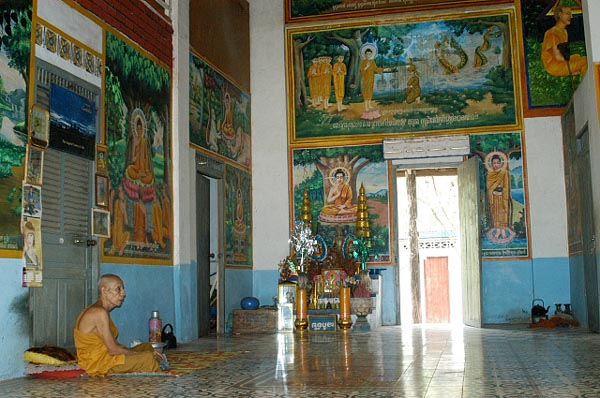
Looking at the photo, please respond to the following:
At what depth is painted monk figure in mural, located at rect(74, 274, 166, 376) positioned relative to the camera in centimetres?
596

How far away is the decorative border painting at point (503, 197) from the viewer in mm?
12578

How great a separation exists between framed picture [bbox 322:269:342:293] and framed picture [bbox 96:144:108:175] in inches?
187

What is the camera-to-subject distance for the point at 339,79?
1347cm

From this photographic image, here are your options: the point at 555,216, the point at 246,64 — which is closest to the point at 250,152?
the point at 246,64

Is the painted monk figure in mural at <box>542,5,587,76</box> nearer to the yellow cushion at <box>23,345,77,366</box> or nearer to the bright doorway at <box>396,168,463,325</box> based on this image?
the bright doorway at <box>396,168,463,325</box>

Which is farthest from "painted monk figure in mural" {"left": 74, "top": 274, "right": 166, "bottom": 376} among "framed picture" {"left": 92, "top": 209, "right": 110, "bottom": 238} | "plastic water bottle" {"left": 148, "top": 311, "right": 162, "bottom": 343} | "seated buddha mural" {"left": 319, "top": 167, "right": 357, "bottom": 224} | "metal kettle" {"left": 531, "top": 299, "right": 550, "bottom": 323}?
"metal kettle" {"left": 531, "top": 299, "right": 550, "bottom": 323}

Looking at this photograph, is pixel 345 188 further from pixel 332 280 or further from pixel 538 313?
pixel 538 313

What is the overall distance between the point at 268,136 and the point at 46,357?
777 centimetres

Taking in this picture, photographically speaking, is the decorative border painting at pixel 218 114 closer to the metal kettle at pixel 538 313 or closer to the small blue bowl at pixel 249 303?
the small blue bowl at pixel 249 303

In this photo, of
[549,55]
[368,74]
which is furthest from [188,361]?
[549,55]

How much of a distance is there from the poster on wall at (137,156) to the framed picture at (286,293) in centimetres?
266

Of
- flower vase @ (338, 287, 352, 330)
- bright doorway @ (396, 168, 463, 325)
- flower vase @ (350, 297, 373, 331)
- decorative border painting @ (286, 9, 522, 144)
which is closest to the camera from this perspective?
flower vase @ (338, 287, 352, 330)

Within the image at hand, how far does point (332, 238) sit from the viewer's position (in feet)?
43.1

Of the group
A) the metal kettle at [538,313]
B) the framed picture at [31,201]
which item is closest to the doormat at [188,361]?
the framed picture at [31,201]
